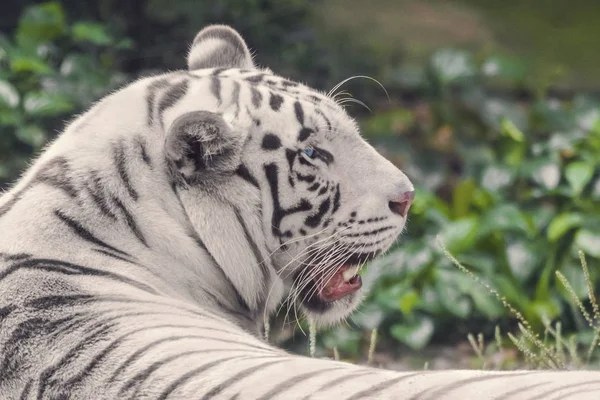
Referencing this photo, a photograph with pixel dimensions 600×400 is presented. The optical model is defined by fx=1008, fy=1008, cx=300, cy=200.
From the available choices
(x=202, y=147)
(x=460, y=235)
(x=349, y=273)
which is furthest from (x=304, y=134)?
(x=460, y=235)

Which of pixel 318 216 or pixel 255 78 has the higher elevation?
pixel 255 78

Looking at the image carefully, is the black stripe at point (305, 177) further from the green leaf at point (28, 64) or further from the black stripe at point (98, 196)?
the green leaf at point (28, 64)

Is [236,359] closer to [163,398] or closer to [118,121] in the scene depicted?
[163,398]

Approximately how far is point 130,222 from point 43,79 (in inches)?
119

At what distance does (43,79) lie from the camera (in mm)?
4668

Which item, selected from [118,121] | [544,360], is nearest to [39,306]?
[118,121]

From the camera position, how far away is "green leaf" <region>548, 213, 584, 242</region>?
14.3 ft

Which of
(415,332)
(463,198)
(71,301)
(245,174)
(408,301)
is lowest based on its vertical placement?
(415,332)

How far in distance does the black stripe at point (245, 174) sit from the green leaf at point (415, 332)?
2476 mm

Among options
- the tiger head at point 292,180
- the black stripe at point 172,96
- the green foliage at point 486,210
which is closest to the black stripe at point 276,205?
the tiger head at point 292,180

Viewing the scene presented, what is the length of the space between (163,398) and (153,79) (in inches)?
34.2

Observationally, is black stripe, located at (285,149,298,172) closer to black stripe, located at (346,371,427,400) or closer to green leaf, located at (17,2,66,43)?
black stripe, located at (346,371,427,400)

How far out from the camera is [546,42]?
6.52 m

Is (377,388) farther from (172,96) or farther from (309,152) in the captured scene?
(172,96)
